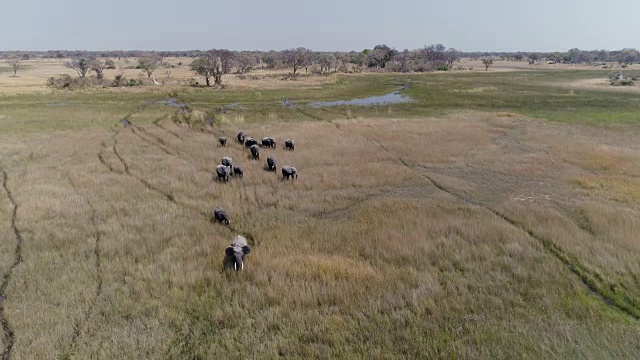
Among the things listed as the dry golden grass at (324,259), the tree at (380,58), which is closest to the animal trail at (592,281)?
the dry golden grass at (324,259)

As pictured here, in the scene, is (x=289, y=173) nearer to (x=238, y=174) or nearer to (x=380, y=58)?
(x=238, y=174)

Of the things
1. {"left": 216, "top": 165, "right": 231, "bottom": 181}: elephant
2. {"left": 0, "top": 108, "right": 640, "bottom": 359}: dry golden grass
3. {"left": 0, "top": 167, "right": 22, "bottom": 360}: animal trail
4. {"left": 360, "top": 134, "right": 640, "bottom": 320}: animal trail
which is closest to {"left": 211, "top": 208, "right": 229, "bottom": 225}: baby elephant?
{"left": 0, "top": 108, "right": 640, "bottom": 359}: dry golden grass

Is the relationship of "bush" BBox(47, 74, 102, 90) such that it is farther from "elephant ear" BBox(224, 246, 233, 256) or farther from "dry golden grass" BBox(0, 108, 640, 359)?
"elephant ear" BBox(224, 246, 233, 256)

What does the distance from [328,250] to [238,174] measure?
8.83 m

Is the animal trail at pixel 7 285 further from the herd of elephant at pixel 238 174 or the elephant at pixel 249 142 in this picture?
the elephant at pixel 249 142

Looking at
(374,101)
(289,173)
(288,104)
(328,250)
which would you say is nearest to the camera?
(328,250)

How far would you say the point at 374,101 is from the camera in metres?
51.3

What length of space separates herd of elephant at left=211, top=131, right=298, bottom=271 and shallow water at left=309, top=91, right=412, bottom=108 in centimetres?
2177

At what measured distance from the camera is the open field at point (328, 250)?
25.0 feet

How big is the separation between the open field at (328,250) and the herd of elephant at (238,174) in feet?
1.26

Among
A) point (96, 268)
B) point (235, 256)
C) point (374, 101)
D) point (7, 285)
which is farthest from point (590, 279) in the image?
point (374, 101)

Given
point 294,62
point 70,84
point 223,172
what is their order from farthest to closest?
point 294,62 < point 70,84 < point 223,172

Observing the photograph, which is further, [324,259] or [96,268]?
[324,259]

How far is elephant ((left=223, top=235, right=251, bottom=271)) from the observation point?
10.1 m
